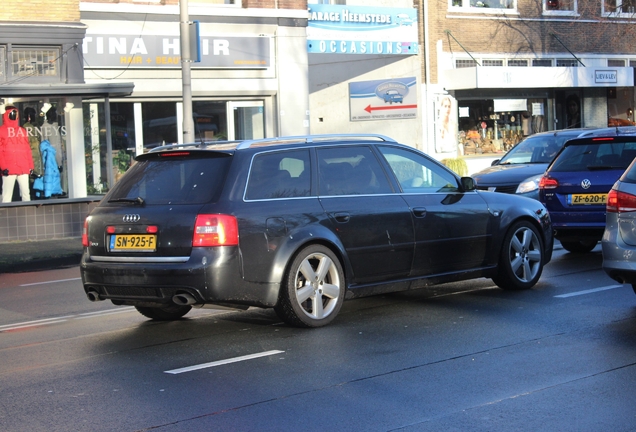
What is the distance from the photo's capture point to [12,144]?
689 inches

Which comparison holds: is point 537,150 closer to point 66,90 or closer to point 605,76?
point 66,90

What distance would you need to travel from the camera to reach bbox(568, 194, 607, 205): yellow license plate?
11.8 meters

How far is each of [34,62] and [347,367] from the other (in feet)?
45.0

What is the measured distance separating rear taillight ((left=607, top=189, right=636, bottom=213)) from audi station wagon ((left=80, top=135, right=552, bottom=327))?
153cm

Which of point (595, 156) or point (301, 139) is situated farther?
point (595, 156)

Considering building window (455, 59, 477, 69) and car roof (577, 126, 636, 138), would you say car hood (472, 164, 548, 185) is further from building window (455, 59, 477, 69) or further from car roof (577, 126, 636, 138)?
building window (455, 59, 477, 69)

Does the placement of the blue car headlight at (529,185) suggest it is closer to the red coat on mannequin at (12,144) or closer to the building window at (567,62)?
the red coat on mannequin at (12,144)

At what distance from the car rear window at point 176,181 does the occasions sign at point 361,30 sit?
17789 millimetres

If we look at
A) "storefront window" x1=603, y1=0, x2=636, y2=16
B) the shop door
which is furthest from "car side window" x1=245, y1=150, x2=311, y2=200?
"storefront window" x1=603, y1=0, x2=636, y2=16

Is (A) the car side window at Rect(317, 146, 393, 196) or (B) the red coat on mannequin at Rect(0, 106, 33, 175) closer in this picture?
(A) the car side window at Rect(317, 146, 393, 196)

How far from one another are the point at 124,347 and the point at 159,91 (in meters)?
14.0

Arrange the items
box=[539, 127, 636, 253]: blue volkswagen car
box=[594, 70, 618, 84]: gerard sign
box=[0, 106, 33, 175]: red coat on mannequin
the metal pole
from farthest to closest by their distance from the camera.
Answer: box=[594, 70, 618, 84]: gerard sign < box=[0, 106, 33, 175]: red coat on mannequin < the metal pole < box=[539, 127, 636, 253]: blue volkswagen car

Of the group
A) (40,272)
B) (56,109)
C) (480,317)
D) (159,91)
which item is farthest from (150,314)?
(159,91)

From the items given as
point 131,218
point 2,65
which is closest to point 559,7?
point 2,65
